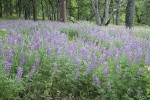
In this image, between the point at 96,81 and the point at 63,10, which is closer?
the point at 96,81

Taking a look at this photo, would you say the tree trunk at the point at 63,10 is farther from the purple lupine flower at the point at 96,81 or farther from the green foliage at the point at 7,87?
the green foliage at the point at 7,87

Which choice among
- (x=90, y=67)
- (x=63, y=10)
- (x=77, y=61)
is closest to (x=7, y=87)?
(x=77, y=61)

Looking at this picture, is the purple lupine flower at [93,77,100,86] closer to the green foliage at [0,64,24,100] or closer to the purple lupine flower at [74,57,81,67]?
the purple lupine flower at [74,57,81,67]

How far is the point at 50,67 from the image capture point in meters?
4.25

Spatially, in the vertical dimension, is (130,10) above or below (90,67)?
above

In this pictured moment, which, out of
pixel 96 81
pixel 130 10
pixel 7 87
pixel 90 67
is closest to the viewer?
pixel 7 87

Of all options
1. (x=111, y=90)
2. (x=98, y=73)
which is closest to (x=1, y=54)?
(x=98, y=73)

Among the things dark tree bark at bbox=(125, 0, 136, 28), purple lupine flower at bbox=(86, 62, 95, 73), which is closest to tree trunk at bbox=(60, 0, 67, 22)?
dark tree bark at bbox=(125, 0, 136, 28)

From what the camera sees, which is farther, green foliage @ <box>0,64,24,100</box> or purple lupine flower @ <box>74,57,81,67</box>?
purple lupine flower @ <box>74,57,81,67</box>

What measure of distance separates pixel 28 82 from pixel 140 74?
176cm

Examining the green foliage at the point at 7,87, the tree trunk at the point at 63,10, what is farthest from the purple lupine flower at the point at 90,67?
the tree trunk at the point at 63,10

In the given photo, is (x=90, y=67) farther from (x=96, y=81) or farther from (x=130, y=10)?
(x=130, y=10)

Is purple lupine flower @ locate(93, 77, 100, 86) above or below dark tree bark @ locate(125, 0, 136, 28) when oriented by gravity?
below

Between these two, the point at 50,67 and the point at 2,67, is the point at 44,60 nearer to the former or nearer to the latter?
the point at 50,67
